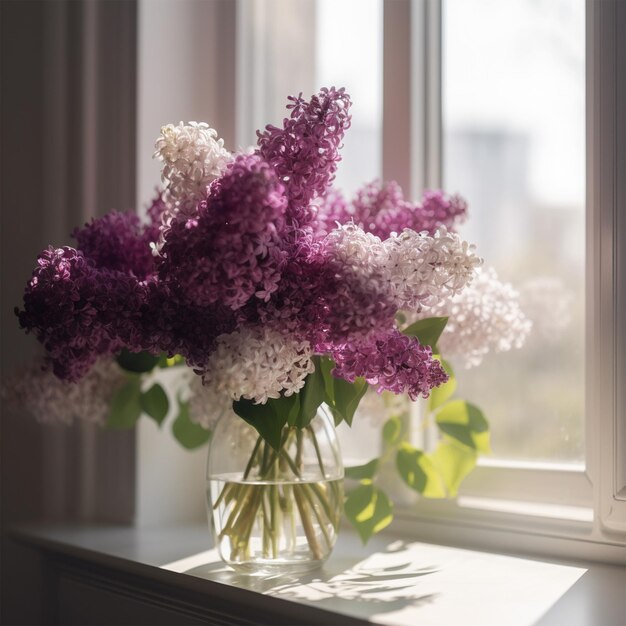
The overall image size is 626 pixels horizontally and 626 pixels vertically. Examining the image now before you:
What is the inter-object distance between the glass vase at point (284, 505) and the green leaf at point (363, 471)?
0.28 ft

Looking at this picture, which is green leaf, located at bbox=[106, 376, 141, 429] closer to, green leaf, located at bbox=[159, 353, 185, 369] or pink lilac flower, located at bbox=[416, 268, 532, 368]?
green leaf, located at bbox=[159, 353, 185, 369]

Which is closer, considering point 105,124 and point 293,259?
point 293,259

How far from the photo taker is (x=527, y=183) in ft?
3.96

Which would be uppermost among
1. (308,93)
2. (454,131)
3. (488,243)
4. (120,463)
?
(308,93)

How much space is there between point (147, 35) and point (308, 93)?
0.29 metres

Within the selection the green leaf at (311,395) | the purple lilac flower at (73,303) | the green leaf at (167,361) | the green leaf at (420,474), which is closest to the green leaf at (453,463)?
the green leaf at (420,474)

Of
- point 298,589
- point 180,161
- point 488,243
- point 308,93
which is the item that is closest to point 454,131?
point 488,243

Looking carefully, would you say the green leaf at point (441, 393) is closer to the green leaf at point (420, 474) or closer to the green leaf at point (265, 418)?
the green leaf at point (420, 474)

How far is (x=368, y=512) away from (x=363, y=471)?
57mm

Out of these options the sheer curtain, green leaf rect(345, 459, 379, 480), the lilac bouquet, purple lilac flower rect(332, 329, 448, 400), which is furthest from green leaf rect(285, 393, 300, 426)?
the sheer curtain

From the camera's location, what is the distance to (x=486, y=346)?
1.07 metres

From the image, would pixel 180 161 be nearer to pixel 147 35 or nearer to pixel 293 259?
pixel 293 259

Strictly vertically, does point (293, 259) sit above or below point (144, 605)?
above

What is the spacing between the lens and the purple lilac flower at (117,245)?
3.43 ft
